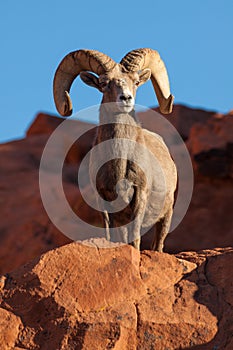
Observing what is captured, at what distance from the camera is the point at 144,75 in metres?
10.1

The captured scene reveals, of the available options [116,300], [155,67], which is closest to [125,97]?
[155,67]

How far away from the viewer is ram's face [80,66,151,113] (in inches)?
365

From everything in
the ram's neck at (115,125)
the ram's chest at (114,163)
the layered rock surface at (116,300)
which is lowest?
the layered rock surface at (116,300)

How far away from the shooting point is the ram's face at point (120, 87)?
928 centimetres

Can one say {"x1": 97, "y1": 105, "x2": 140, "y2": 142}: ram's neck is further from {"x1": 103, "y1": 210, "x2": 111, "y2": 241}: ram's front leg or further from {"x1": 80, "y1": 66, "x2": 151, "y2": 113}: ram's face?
{"x1": 103, "y1": 210, "x2": 111, "y2": 241}: ram's front leg

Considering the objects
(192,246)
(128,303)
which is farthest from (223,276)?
(192,246)

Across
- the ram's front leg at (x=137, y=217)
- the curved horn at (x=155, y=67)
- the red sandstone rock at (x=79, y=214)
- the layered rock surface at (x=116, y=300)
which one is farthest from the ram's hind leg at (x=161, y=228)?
the red sandstone rock at (x=79, y=214)

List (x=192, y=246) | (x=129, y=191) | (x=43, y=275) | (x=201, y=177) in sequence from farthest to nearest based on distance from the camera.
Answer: (x=201, y=177) → (x=192, y=246) → (x=129, y=191) → (x=43, y=275)

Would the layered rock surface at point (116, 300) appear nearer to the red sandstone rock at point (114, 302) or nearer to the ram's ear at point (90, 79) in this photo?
the red sandstone rock at point (114, 302)

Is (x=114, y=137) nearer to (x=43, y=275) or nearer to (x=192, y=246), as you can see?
(x=43, y=275)

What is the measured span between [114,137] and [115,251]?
1712 millimetres

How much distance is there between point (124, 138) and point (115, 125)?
0.19m

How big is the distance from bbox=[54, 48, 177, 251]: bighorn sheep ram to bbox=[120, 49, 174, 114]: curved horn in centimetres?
1

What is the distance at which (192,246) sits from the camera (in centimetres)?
1959
